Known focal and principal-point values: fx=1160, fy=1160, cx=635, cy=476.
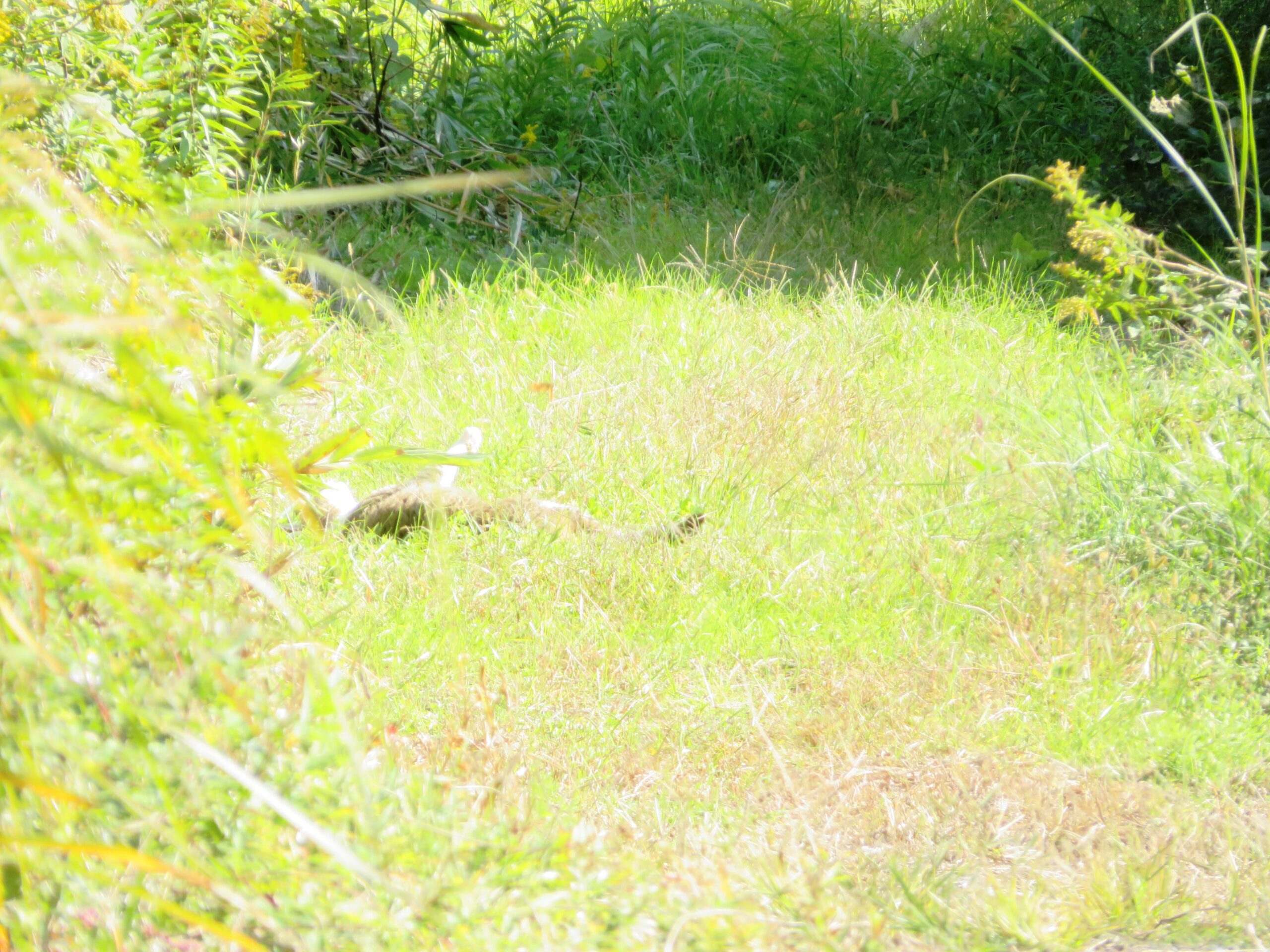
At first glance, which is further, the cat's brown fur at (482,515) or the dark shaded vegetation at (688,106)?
the dark shaded vegetation at (688,106)

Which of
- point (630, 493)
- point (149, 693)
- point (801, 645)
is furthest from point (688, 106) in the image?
point (149, 693)

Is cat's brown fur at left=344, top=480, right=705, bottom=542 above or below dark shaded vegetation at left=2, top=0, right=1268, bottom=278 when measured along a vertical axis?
below

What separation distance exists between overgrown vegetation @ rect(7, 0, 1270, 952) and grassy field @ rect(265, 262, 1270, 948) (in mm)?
12

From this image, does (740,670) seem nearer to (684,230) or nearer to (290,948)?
(290,948)

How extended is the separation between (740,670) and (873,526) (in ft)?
2.27

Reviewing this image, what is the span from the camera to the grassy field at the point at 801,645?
5.01ft

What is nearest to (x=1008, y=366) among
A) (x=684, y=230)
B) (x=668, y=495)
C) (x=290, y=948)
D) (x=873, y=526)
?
(x=873, y=526)

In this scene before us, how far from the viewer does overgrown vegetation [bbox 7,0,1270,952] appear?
1087 mm

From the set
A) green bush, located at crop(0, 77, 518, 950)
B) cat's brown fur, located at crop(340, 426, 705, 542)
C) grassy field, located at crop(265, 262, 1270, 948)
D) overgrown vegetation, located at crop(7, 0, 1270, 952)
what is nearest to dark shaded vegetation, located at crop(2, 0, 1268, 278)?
overgrown vegetation, located at crop(7, 0, 1270, 952)

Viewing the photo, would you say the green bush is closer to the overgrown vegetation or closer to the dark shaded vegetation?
the overgrown vegetation

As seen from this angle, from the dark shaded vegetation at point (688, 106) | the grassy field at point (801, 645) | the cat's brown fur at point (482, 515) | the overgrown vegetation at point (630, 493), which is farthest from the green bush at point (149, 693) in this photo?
the dark shaded vegetation at point (688, 106)

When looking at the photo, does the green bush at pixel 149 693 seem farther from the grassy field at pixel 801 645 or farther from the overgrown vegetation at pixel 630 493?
the grassy field at pixel 801 645

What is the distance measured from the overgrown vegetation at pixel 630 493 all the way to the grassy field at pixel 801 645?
0.04 ft

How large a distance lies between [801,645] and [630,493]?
0.78m
